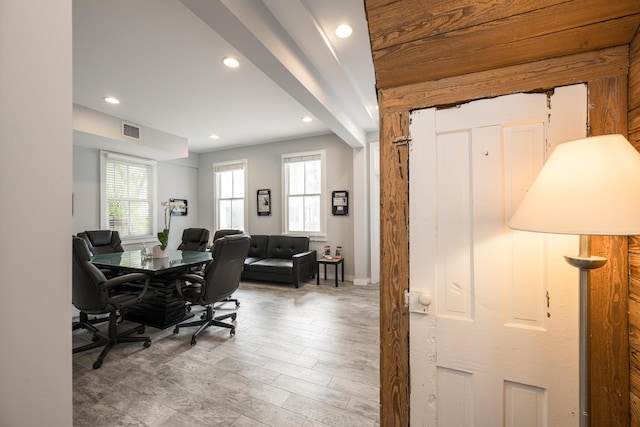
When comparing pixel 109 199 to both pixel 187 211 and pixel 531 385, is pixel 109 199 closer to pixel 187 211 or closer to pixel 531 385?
pixel 187 211

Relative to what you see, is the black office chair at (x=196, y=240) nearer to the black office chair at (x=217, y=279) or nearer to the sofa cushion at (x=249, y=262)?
the sofa cushion at (x=249, y=262)

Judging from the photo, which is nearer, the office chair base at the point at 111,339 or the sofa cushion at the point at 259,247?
the office chair base at the point at 111,339

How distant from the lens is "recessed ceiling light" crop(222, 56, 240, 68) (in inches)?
109

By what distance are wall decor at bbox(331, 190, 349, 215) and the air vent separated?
3712 millimetres

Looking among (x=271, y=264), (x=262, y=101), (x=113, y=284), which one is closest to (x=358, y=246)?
(x=271, y=264)

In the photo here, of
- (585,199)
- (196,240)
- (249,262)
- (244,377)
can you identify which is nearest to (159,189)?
(196,240)

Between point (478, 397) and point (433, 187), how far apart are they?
0.89 m

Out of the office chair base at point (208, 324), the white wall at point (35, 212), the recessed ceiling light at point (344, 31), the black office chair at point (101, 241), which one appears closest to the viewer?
the white wall at point (35, 212)

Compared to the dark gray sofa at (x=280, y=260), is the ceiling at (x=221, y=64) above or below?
above

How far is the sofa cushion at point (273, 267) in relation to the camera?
491 centimetres

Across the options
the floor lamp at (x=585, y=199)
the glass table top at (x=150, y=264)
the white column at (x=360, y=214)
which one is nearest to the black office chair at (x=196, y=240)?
the glass table top at (x=150, y=264)

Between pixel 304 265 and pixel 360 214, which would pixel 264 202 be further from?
pixel 360 214

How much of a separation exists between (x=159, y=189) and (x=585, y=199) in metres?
6.99

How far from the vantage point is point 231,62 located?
2.82 meters
